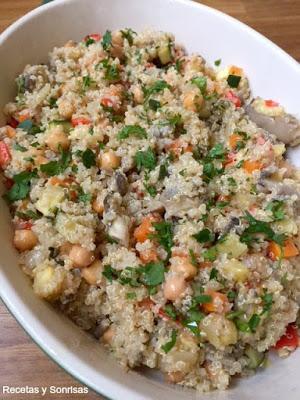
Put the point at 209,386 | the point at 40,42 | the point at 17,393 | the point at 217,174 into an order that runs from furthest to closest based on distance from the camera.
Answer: the point at 40,42, the point at 217,174, the point at 17,393, the point at 209,386

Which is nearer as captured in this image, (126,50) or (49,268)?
(49,268)

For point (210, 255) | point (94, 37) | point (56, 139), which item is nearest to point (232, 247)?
point (210, 255)

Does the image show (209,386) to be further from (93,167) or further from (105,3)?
(105,3)

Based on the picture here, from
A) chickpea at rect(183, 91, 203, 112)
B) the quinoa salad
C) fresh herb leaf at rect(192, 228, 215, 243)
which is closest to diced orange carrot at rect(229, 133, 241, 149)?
the quinoa salad

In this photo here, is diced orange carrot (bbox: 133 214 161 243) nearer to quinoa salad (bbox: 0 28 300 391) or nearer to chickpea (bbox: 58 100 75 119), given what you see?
quinoa salad (bbox: 0 28 300 391)

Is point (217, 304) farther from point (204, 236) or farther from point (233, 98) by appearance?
point (233, 98)

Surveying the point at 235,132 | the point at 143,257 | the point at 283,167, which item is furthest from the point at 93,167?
the point at 283,167
